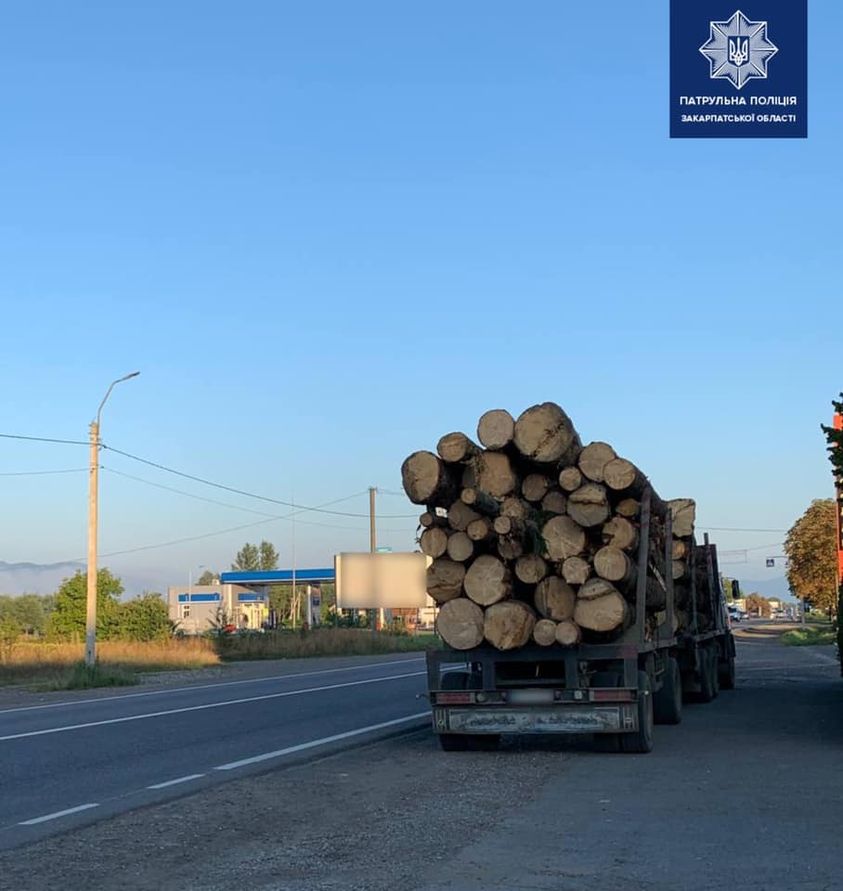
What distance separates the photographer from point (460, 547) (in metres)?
13.0

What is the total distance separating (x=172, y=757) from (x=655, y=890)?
7.87m

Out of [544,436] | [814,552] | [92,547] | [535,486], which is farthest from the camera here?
[814,552]

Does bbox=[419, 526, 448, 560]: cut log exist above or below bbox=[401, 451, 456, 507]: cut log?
below

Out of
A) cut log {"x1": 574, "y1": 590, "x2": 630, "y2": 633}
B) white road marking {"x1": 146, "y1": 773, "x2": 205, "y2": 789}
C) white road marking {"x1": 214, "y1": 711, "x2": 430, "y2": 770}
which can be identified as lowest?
white road marking {"x1": 214, "y1": 711, "x2": 430, "y2": 770}

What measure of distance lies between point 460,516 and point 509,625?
4.03 ft

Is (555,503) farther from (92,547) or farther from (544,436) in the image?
(92,547)

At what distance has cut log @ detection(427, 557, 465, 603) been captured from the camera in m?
13.0

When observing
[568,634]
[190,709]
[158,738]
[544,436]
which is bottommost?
[190,709]

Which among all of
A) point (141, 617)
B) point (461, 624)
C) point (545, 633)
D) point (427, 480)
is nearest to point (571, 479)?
point (427, 480)

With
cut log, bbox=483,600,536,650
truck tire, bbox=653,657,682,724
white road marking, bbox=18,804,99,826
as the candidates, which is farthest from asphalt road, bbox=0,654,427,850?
truck tire, bbox=653,657,682,724

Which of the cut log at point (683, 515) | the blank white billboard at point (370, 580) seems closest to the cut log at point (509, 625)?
the cut log at point (683, 515)

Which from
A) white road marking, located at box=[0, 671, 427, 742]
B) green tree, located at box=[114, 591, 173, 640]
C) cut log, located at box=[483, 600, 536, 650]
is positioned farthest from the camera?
green tree, located at box=[114, 591, 173, 640]

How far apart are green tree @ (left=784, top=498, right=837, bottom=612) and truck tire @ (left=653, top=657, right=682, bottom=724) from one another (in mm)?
38963

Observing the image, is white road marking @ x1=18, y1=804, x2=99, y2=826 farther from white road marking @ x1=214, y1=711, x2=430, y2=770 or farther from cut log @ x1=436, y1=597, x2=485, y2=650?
cut log @ x1=436, y1=597, x2=485, y2=650
